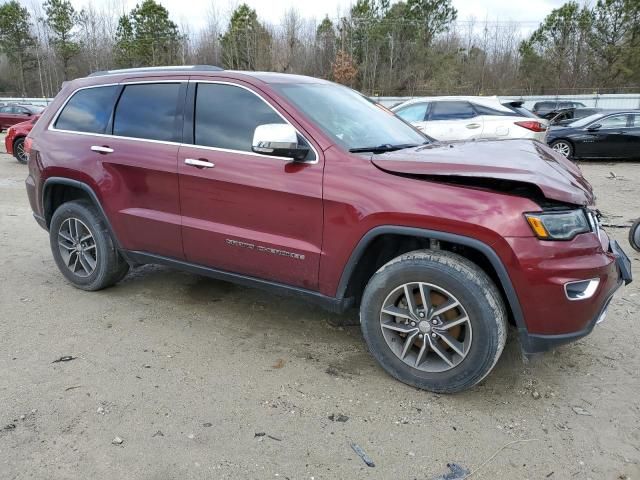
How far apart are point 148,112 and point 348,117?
151cm

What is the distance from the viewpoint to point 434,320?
293 centimetres

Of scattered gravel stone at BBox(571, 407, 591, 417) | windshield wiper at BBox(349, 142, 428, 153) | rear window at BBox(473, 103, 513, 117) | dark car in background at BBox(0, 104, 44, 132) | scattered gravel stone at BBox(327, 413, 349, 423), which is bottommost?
scattered gravel stone at BBox(571, 407, 591, 417)

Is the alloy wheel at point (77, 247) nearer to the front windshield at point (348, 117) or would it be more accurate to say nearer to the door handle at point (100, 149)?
the door handle at point (100, 149)

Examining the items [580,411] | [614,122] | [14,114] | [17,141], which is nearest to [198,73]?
[580,411]

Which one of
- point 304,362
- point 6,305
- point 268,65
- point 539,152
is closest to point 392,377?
Result: point 304,362

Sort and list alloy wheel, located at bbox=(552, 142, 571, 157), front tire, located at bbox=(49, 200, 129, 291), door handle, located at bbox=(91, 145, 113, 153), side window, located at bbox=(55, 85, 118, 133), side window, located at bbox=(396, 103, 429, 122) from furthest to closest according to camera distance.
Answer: alloy wheel, located at bbox=(552, 142, 571, 157) → side window, located at bbox=(396, 103, 429, 122) → front tire, located at bbox=(49, 200, 129, 291) → side window, located at bbox=(55, 85, 118, 133) → door handle, located at bbox=(91, 145, 113, 153)

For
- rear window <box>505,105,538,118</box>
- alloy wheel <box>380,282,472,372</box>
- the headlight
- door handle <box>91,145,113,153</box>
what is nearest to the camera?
the headlight

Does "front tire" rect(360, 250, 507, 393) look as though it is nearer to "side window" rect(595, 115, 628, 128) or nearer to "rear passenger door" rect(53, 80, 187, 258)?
"rear passenger door" rect(53, 80, 187, 258)

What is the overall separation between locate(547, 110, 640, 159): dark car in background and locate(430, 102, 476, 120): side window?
4.20 metres

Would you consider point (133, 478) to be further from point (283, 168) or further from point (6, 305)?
point (6, 305)

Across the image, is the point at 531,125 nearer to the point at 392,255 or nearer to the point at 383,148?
the point at 383,148

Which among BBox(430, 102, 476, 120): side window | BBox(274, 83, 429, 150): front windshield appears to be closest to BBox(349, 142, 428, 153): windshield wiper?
BBox(274, 83, 429, 150): front windshield

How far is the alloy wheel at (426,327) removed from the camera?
288 centimetres

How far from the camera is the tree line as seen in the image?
139 ft
